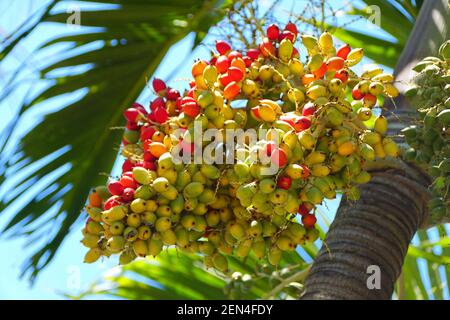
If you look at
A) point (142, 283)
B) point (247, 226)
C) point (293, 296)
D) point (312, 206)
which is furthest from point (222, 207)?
point (142, 283)

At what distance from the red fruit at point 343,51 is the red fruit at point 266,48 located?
0.66 ft

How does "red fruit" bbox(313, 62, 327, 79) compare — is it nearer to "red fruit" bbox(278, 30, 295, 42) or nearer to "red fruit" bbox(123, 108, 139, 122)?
"red fruit" bbox(278, 30, 295, 42)

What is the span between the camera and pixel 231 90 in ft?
7.44

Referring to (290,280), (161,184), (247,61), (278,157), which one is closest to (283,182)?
(278,157)

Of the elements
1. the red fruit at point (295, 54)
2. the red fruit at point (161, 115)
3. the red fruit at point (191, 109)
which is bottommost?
the red fruit at point (191, 109)

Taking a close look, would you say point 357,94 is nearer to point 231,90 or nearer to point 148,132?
point 231,90

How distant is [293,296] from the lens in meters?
3.02

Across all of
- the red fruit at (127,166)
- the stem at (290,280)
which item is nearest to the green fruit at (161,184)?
the red fruit at (127,166)

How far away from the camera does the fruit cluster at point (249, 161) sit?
6.89ft

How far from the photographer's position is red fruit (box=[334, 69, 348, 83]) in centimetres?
230

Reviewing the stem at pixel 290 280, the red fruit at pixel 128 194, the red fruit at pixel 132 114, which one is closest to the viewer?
the red fruit at pixel 128 194

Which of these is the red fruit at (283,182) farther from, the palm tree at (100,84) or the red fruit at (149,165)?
the palm tree at (100,84)

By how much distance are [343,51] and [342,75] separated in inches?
5.8
